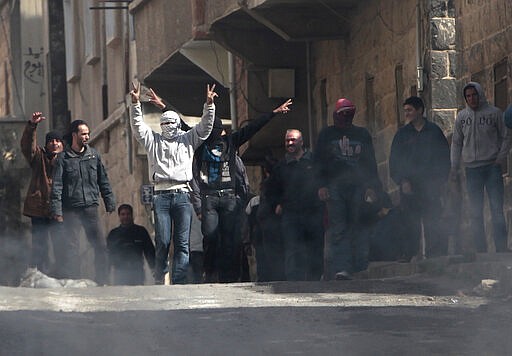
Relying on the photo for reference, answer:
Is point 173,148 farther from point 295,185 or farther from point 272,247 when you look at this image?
point 272,247

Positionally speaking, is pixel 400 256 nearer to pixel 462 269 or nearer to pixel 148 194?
pixel 462 269

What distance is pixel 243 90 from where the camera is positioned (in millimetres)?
24766

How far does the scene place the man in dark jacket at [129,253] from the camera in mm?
18922

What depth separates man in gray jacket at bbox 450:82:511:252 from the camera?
50.1ft

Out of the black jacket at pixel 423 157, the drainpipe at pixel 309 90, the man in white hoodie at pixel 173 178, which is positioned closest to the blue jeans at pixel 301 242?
the black jacket at pixel 423 157

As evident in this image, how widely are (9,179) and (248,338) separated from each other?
2929 cm

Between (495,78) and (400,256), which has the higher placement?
(495,78)

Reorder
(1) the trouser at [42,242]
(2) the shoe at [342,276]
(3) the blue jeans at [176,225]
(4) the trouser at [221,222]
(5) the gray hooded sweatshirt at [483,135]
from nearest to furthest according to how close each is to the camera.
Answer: (2) the shoe at [342,276] → (5) the gray hooded sweatshirt at [483,135] → (3) the blue jeans at [176,225] → (4) the trouser at [221,222] → (1) the trouser at [42,242]

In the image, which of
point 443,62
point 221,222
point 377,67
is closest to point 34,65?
point 377,67

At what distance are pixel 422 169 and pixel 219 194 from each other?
1780mm

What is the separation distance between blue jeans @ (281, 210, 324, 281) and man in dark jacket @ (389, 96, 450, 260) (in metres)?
0.83

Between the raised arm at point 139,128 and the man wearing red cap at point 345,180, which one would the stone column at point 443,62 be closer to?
the man wearing red cap at point 345,180

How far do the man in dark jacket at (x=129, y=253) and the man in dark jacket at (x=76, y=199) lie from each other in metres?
1.78

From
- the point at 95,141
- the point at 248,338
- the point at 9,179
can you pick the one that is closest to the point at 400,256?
the point at 248,338
